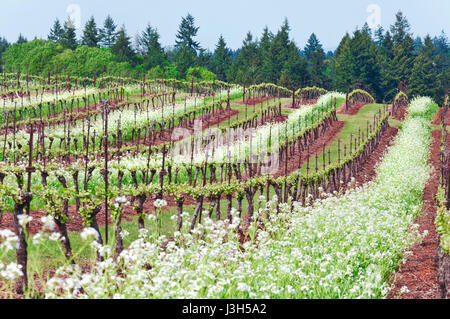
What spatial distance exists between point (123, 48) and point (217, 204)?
73441 millimetres

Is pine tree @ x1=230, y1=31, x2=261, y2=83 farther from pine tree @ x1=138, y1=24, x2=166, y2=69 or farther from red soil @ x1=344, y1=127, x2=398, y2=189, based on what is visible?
red soil @ x1=344, y1=127, x2=398, y2=189

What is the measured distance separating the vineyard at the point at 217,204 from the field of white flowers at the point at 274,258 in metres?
0.06

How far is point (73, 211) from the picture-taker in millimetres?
17297

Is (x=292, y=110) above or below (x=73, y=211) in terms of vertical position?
above

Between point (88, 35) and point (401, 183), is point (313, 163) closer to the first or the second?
point (401, 183)

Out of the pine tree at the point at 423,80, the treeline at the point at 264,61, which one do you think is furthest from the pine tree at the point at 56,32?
the pine tree at the point at 423,80

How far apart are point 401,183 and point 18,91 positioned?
33744 mm

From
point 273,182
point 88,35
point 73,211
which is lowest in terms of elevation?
point 73,211

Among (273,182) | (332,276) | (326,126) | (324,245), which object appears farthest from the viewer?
(326,126)

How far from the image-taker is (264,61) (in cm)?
8462

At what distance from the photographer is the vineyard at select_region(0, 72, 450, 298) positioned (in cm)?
816

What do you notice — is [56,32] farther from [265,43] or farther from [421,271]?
[421,271]

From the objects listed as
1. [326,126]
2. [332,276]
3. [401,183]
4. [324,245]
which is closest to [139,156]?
[401,183]

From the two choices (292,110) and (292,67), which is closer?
(292,110)
